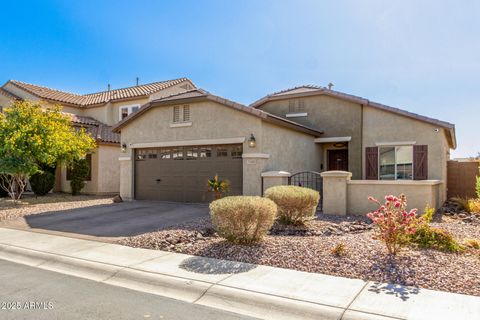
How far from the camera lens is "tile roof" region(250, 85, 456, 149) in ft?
51.9

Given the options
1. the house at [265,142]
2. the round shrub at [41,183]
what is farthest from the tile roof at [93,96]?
the house at [265,142]

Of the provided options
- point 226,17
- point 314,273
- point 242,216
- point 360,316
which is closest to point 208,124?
point 226,17

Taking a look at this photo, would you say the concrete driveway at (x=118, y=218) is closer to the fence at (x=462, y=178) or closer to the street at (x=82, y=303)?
the street at (x=82, y=303)

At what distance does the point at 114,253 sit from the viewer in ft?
24.6

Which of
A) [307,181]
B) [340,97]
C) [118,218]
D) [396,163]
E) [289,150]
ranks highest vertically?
[340,97]

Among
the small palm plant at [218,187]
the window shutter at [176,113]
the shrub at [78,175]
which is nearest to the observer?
the small palm plant at [218,187]

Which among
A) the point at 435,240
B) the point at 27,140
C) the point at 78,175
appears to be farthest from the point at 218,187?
the point at 78,175

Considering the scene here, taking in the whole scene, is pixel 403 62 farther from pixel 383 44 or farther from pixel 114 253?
pixel 114 253

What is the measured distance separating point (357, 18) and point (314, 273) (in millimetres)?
9826

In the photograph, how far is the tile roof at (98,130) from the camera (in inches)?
875

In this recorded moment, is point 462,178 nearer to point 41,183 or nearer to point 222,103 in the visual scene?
point 222,103

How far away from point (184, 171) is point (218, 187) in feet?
8.74

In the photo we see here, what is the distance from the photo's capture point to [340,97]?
17.8 meters

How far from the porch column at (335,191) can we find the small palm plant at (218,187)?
12.3ft
